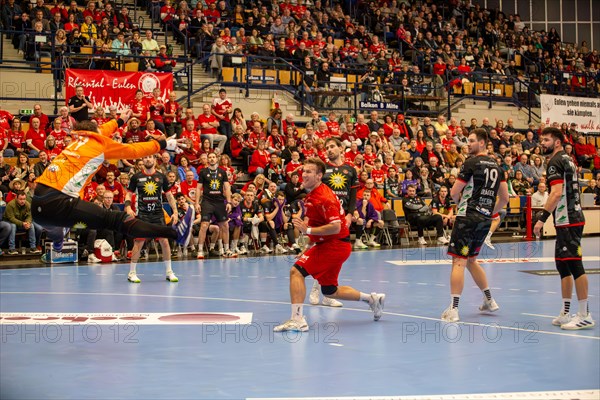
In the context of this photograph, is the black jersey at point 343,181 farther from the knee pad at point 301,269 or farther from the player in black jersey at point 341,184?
the knee pad at point 301,269

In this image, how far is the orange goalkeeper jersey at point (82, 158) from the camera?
7551 mm

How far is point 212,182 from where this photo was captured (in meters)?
15.6

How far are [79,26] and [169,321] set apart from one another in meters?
13.7

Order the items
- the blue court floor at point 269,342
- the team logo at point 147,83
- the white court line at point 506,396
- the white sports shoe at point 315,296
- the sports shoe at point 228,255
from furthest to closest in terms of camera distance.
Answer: the team logo at point 147,83
the sports shoe at point 228,255
the white sports shoe at point 315,296
the blue court floor at point 269,342
the white court line at point 506,396

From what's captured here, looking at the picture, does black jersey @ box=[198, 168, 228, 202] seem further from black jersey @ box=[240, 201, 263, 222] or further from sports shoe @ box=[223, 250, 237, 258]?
black jersey @ box=[240, 201, 263, 222]

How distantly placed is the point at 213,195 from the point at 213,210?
0.33 meters

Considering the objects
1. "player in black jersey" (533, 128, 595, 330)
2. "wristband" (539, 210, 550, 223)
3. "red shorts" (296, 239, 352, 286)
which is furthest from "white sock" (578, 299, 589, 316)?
"red shorts" (296, 239, 352, 286)

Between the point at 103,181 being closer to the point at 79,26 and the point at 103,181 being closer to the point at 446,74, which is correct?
the point at 79,26

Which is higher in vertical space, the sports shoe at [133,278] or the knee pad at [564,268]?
the knee pad at [564,268]

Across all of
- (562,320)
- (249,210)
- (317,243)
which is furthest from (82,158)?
(249,210)

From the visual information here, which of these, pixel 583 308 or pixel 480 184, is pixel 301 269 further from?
pixel 583 308

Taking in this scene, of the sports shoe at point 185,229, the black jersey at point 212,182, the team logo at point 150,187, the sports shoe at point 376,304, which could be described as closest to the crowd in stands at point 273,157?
the black jersey at point 212,182

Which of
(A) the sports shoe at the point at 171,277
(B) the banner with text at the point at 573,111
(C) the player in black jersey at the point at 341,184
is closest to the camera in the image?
(C) the player in black jersey at the point at 341,184

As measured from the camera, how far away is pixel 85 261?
1585 cm
